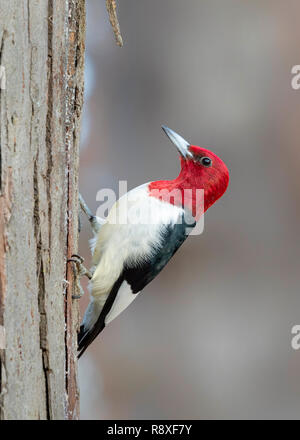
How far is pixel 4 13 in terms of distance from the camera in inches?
55.6

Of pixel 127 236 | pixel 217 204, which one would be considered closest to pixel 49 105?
pixel 127 236

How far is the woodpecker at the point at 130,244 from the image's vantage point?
2402 millimetres

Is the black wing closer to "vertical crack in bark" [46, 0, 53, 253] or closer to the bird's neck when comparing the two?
the bird's neck

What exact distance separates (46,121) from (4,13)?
303 mm

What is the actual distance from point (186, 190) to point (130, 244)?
0.36m

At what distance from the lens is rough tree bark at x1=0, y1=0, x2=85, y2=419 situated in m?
1.37

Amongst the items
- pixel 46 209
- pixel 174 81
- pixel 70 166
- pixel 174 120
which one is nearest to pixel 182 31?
pixel 174 81

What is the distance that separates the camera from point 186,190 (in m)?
2.60

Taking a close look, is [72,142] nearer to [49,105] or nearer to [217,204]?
[49,105]

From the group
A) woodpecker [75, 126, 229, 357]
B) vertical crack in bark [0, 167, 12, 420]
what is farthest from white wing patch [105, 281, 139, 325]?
vertical crack in bark [0, 167, 12, 420]

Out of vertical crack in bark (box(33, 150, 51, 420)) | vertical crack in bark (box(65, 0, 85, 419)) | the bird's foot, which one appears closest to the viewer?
vertical crack in bark (box(33, 150, 51, 420))

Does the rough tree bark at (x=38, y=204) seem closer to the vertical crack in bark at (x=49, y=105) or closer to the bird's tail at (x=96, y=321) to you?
the vertical crack in bark at (x=49, y=105)
